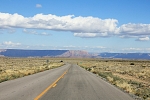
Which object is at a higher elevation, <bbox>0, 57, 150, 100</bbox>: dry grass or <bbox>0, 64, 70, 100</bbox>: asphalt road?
<bbox>0, 64, 70, 100</bbox>: asphalt road

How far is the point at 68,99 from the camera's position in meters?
10.8

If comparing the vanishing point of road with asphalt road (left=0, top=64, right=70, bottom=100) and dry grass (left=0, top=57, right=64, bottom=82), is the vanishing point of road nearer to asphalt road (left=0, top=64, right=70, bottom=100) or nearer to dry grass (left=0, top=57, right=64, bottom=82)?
asphalt road (left=0, top=64, right=70, bottom=100)

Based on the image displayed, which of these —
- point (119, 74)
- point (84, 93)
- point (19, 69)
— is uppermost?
point (84, 93)

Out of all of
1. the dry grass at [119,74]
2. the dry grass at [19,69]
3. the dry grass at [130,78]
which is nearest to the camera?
the dry grass at [130,78]

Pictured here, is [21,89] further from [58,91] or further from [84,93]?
[84,93]

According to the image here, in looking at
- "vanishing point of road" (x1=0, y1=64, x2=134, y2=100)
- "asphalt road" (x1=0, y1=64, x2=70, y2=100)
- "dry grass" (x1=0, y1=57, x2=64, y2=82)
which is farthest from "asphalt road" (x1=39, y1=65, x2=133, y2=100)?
"dry grass" (x1=0, y1=57, x2=64, y2=82)

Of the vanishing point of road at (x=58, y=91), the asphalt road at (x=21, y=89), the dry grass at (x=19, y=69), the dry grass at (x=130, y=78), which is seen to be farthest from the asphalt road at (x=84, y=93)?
the dry grass at (x=19, y=69)

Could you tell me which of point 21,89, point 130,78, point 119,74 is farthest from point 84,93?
point 119,74

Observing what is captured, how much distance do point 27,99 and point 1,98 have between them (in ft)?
4.36

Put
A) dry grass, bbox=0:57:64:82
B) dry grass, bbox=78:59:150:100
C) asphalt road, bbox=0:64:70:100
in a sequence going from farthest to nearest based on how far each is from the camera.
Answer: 1. dry grass, bbox=0:57:64:82
2. dry grass, bbox=78:59:150:100
3. asphalt road, bbox=0:64:70:100

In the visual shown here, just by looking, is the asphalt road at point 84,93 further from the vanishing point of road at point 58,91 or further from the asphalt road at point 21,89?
the asphalt road at point 21,89

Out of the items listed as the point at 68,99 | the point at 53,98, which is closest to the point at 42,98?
the point at 53,98

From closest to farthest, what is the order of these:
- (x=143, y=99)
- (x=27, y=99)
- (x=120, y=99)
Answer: (x=27, y=99) < (x=120, y=99) < (x=143, y=99)

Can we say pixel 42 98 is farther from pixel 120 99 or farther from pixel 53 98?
pixel 120 99
